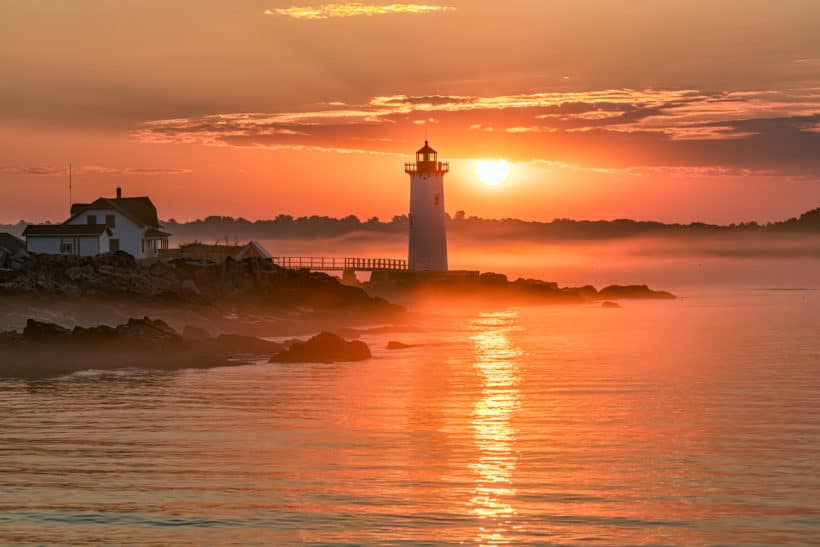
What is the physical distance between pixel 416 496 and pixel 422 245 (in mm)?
64551

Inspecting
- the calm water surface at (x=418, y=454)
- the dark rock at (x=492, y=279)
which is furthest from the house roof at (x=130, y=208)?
the calm water surface at (x=418, y=454)

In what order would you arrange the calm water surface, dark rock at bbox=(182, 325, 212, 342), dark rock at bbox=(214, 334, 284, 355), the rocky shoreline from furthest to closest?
dark rock at bbox=(182, 325, 212, 342)
dark rock at bbox=(214, 334, 284, 355)
the rocky shoreline
the calm water surface

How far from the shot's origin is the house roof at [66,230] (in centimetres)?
7238

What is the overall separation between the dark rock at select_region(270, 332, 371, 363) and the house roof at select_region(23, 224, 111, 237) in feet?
130

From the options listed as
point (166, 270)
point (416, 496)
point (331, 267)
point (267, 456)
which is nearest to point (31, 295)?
point (166, 270)

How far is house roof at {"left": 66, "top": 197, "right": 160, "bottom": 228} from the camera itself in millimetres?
74250

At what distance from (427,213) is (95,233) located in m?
23.4

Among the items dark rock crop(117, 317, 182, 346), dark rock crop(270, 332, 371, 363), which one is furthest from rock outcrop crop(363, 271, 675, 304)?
dark rock crop(117, 317, 182, 346)

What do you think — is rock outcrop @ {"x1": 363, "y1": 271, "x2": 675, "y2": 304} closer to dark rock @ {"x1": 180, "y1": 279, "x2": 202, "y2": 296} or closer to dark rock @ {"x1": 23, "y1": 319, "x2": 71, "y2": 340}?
dark rock @ {"x1": 180, "y1": 279, "x2": 202, "y2": 296}

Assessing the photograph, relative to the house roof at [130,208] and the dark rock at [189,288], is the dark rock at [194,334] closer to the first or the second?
the dark rock at [189,288]

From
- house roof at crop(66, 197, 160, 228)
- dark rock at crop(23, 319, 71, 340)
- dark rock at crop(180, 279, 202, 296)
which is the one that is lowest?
dark rock at crop(23, 319, 71, 340)

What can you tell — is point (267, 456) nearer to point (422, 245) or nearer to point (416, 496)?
point (416, 496)

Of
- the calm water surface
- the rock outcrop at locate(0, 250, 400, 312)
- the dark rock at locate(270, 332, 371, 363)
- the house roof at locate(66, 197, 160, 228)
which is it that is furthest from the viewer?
the house roof at locate(66, 197, 160, 228)

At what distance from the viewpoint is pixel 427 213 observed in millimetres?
78312
